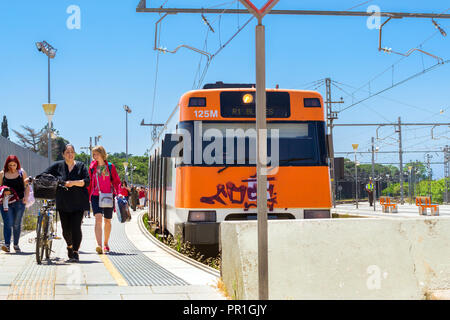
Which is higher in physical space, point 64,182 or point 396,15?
point 396,15

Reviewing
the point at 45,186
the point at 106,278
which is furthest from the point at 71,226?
the point at 106,278

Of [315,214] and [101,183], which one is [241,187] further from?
[101,183]

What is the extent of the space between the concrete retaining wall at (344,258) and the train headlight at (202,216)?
365cm

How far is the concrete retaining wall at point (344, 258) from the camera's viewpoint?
6344 mm

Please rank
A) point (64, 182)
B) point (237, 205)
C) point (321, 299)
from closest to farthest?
1. point (321, 299)
2. point (64, 182)
3. point (237, 205)

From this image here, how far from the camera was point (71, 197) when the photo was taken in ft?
30.8

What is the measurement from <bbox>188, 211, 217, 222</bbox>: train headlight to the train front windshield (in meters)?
0.81

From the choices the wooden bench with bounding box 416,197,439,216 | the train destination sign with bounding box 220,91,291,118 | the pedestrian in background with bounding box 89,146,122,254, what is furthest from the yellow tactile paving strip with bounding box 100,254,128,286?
the wooden bench with bounding box 416,197,439,216

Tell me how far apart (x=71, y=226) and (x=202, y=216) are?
7.25 feet

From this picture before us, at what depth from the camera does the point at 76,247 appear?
959 centimetres

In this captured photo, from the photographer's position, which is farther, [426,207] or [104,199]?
[426,207]
